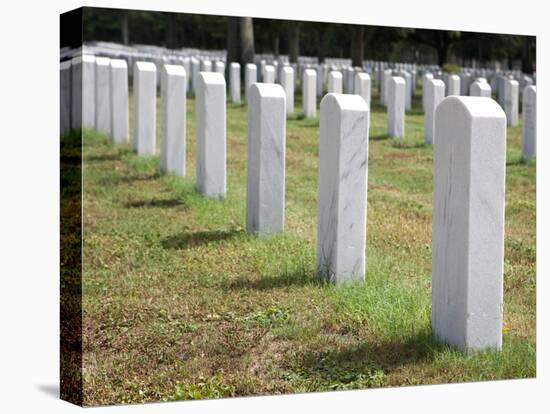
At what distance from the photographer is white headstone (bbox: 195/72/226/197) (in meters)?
8.99

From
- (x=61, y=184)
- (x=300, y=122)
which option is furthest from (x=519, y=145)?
(x=61, y=184)

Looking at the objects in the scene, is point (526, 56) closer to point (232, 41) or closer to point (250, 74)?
point (250, 74)

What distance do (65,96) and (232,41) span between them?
44.1ft

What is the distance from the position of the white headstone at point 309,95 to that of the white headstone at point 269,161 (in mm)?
6943

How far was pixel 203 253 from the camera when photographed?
741 centimetres

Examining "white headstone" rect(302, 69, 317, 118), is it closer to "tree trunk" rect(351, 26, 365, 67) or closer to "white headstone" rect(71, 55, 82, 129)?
"tree trunk" rect(351, 26, 365, 67)

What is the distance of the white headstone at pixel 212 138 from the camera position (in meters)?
8.99

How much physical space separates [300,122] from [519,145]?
2967mm

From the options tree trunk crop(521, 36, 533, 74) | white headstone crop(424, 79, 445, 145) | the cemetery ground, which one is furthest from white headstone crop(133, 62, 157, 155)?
white headstone crop(424, 79, 445, 145)

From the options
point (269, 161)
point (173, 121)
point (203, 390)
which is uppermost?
point (173, 121)

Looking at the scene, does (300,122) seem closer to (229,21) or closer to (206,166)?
(206,166)

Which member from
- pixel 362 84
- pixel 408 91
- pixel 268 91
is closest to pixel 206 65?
pixel 408 91

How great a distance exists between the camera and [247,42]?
18.7 m

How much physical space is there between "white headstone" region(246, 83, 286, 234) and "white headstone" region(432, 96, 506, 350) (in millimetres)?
2027
